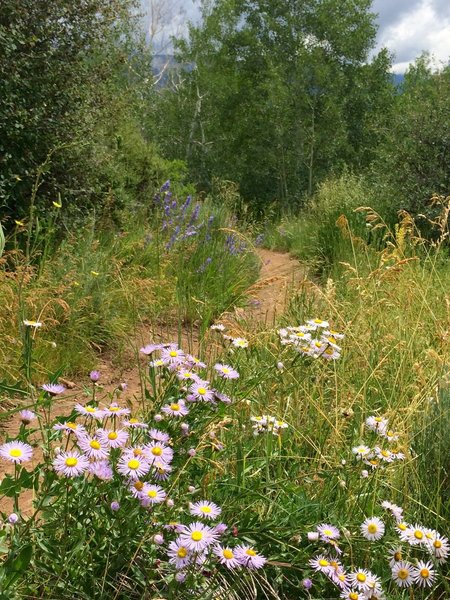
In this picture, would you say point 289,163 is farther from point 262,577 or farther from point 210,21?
point 262,577

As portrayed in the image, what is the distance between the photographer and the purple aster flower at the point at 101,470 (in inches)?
45.5

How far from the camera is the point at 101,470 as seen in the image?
1168mm

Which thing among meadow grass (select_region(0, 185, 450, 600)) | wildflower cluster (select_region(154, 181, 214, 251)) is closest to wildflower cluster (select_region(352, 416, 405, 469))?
meadow grass (select_region(0, 185, 450, 600))

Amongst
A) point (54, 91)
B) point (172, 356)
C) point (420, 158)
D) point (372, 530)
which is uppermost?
point (54, 91)

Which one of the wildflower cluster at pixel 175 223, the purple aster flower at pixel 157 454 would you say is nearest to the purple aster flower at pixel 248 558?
the purple aster flower at pixel 157 454

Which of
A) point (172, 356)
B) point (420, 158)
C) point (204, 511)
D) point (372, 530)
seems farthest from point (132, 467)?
point (420, 158)

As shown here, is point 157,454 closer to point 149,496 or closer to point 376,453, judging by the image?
point 149,496

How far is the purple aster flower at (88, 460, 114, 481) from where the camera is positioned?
1.16 meters

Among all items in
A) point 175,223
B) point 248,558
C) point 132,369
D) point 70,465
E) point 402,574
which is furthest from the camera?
point 175,223

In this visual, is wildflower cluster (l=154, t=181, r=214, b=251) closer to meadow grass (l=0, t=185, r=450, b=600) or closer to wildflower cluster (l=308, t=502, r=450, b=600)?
meadow grass (l=0, t=185, r=450, b=600)

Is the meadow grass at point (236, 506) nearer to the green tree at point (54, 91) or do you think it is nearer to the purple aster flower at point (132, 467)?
the purple aster flower at point (132, 467)

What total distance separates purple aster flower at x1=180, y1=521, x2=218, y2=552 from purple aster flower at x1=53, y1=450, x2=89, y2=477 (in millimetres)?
245

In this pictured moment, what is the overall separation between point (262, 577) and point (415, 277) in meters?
3.06

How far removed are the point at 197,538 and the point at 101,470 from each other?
0.24 m
